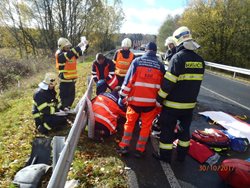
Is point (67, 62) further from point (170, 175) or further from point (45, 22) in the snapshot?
point (45, 22)

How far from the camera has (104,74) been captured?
7.05m

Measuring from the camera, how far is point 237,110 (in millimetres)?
7496

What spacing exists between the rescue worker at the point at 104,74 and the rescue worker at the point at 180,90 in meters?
3.00

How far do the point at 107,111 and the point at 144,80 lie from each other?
1.23m

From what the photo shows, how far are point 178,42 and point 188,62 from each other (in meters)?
0.43

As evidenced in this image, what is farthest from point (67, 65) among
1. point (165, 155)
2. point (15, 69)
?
point (15, 69)

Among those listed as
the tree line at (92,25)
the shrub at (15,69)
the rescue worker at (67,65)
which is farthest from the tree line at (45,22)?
the rescue worker at (67,65)

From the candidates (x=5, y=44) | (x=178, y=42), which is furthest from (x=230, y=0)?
(x=5, y=44)

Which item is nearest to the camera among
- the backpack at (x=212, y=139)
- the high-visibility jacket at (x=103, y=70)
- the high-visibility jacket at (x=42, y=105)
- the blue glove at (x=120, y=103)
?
the backpack at (x=212, y=139)

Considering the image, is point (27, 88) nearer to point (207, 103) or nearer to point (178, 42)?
point (207, 103)

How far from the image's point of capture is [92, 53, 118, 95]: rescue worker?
6.80 metres

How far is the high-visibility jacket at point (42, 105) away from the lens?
5293 millimetres

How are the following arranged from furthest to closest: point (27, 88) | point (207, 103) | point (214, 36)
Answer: point (214, 36) → point (27, 88) → point (207, 103)

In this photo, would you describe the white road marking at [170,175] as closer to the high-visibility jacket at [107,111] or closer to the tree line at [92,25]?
the high-visibility jacket at [107,111]
